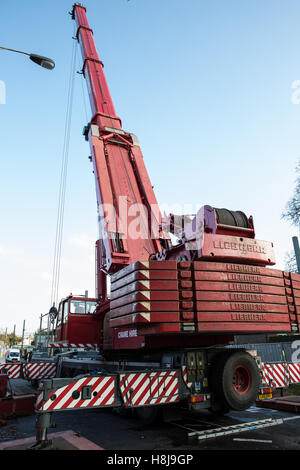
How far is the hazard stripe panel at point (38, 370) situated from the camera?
9633 mm

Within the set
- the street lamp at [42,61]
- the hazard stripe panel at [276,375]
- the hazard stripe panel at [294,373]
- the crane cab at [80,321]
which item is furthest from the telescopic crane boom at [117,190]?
the hazard stripe panel at [294,373]

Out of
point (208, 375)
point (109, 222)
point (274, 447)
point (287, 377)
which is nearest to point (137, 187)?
point (109, 222)

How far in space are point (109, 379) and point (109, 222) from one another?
3.84m

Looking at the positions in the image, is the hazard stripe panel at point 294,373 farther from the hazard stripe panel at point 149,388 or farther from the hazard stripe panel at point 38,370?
the hazard stripe panel at point 38,370

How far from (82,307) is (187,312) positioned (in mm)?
5683

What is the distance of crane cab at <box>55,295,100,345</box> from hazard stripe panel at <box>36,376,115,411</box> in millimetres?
4818

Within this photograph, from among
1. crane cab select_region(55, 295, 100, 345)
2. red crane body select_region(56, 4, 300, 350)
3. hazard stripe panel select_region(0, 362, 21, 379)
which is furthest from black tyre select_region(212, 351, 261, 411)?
hazard stripe panel select_region(0, 362, 21, 379)

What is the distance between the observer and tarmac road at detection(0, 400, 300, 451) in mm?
4941

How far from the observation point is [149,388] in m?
5.18

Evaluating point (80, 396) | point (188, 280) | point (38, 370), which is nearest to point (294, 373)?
point (188, 280)

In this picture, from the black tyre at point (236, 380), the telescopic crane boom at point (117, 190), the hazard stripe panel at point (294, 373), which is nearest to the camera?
the black tyre at point (236, 380)

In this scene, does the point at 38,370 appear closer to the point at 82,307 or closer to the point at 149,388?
the point at 82,307

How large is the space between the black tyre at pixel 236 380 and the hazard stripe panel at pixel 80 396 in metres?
Result: 1.91

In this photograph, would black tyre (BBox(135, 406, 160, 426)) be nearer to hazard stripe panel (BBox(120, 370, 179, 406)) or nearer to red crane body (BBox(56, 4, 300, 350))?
hazard stripe panel (BBox(120, 370, 179, 406))
